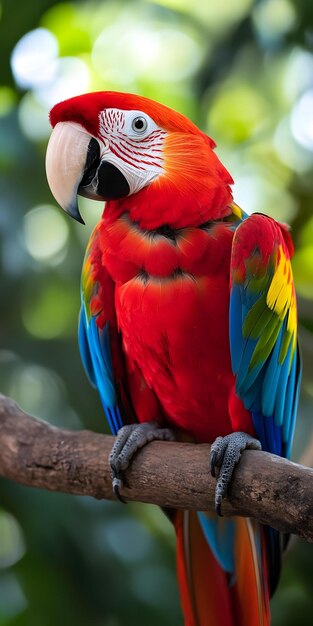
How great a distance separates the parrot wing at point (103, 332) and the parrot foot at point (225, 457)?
12.0 inches

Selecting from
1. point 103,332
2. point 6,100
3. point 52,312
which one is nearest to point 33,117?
point 6,100

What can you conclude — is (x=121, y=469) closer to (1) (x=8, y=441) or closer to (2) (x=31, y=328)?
(1) (x=8, y=441)

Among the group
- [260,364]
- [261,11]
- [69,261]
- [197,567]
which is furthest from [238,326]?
[261,11]

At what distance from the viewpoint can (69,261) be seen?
2.13 m

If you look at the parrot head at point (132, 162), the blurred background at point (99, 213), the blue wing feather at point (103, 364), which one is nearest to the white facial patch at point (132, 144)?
the parrot head at point (132, 162)

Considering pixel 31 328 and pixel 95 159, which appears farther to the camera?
pixel 31 328

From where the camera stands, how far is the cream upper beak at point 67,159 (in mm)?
1131

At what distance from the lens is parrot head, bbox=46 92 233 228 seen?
1141mm

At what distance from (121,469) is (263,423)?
0.26 m

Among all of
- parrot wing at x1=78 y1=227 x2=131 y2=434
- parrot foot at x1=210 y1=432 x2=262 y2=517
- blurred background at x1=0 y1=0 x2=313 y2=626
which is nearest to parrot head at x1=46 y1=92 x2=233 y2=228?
parrot wing at x1=78 y1=227 x2=131 y2=434

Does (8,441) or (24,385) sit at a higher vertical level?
(8,441)

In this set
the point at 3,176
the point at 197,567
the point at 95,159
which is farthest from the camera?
the point at 3,176

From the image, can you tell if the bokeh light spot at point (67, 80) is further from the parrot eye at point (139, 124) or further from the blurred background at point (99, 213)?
the parrot eye at point (139, 124)

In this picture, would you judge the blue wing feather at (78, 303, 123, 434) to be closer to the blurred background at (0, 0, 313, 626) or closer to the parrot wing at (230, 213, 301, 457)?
the parrot wing at (230, 213, 301, 457)
